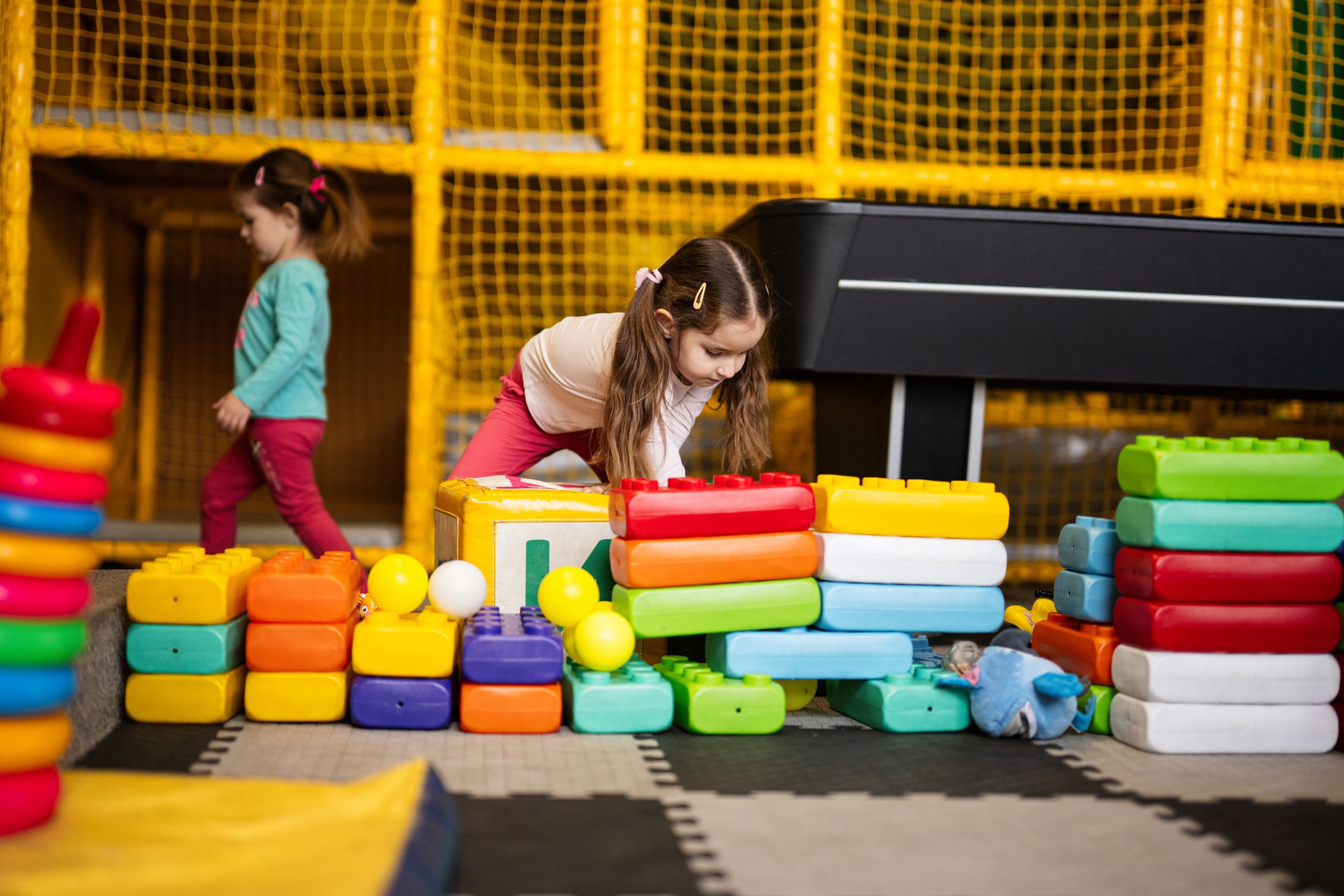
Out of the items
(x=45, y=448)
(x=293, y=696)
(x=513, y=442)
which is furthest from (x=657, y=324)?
(x=45, y=448)

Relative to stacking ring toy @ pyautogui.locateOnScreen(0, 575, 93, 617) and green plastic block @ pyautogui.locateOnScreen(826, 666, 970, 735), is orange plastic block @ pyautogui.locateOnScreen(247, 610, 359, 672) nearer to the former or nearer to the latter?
stacking ring toy @ pyautogui.locateOnScreen(0, 575, 93, 617)

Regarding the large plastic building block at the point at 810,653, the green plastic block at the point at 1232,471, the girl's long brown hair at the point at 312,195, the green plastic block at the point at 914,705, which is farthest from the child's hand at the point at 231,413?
the green plastic block at the point at 1232,471

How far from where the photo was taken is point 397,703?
4.88ft

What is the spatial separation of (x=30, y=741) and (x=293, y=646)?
56cm

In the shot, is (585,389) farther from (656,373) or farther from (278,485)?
(278,485)

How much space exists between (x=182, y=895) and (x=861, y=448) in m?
1.75

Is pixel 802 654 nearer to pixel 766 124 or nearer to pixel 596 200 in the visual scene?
pixel 596 200

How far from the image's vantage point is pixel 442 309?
3266mm

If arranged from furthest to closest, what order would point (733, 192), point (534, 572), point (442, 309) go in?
point (733, 192), point (442, 309), point (534, 572)

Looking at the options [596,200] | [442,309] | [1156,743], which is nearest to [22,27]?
[442,309]

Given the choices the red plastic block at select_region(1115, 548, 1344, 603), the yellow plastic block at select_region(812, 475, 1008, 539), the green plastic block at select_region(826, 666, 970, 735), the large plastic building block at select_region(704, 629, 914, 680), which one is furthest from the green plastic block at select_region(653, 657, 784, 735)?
the red plastic block at select_region(1115, 548, 1344, 603)

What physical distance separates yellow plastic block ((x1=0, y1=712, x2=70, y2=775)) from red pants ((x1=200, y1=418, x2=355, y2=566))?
5.27 ft

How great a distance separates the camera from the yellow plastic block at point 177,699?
148cm

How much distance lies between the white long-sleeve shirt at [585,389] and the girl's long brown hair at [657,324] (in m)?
0.04
